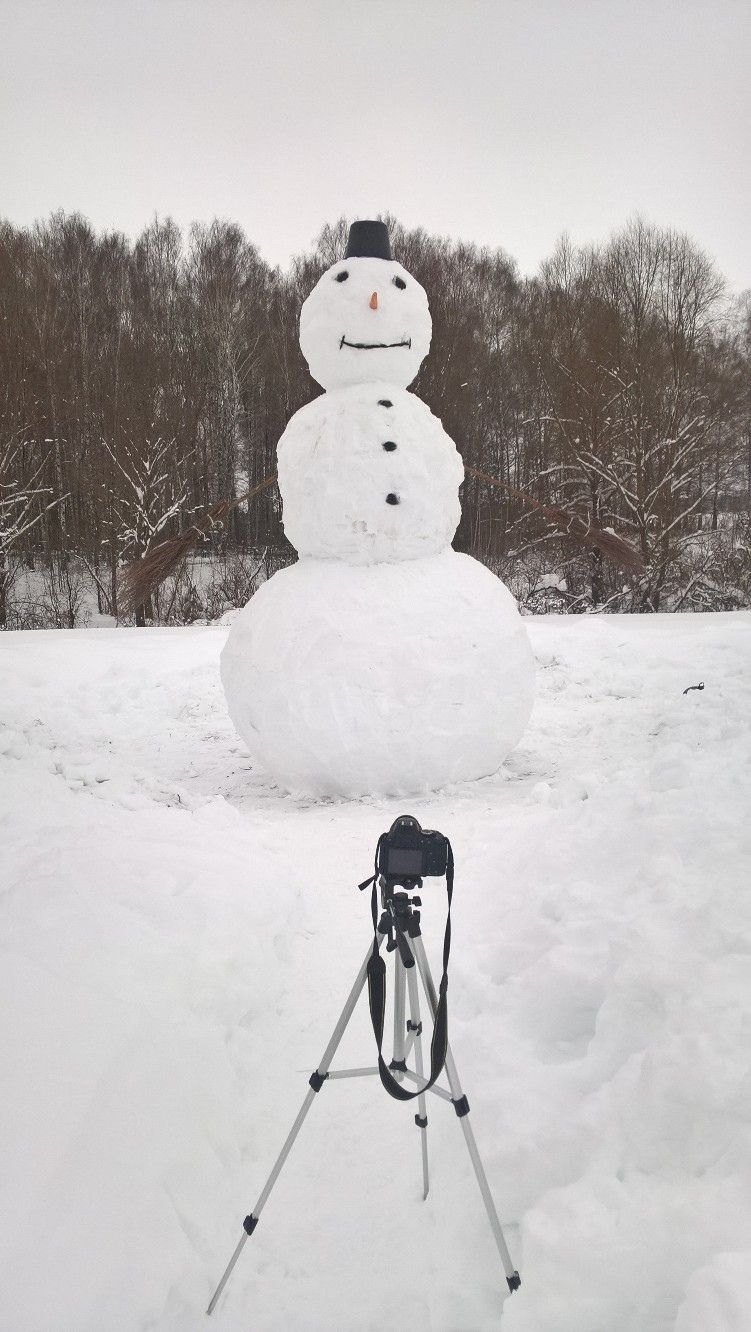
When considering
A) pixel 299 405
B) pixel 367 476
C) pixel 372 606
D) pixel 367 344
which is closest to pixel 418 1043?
pixel 372 606

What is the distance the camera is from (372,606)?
200 inches

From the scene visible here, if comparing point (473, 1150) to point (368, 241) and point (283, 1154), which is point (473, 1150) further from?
point (368, 241)

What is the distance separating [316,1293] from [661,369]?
14.6 m

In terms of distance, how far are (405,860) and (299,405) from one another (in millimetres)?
15898

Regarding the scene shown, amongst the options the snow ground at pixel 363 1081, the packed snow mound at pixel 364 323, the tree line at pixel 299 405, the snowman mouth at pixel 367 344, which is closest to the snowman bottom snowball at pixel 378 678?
the snow ground at pixel 363 1081

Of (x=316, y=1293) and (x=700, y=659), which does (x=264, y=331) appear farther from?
(x=316, y=1293)

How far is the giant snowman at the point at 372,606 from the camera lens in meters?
4.99

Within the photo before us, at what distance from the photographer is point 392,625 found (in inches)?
198

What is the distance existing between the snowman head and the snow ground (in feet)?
10.3

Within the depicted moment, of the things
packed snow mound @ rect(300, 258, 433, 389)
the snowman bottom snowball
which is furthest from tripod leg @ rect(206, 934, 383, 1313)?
packed snow mound @ rect(300, 258, 433, 389)

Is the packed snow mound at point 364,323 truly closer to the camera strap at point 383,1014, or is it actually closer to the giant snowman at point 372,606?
the giant snowman at point 372,606

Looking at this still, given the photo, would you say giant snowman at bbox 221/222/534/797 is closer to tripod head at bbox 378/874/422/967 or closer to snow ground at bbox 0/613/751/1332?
snow ground at bbox 0/613/751/1332

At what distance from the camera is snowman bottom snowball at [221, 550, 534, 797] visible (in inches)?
196

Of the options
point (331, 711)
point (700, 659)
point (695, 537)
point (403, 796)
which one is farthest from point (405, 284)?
point (695, 537)
